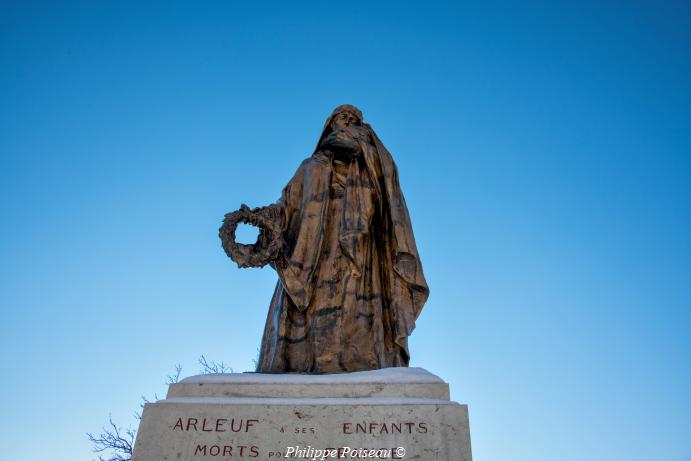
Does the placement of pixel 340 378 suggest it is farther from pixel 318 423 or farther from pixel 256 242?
pixel 256 242

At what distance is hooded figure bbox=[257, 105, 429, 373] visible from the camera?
17.6 ft

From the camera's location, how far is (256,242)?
18.7 ft

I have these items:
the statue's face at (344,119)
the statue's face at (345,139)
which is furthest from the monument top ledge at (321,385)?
the statue's face at (344,119)

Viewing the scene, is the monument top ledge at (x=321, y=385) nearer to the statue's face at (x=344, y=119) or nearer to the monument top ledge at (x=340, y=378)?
the monument top ledge at (x=340, y=378)

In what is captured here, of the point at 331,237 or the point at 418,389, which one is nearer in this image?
the point at 418,389

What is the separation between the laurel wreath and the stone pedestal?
1720mm

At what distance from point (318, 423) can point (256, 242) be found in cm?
248

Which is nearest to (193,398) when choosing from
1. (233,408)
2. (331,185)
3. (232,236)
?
(233,408)

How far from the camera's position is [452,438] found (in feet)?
11.7

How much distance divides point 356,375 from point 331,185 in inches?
112

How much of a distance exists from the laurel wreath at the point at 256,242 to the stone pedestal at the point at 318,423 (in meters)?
1.72

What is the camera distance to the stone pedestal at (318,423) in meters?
3.56

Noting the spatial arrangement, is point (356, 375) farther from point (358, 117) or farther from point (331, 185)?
point (358, 117)

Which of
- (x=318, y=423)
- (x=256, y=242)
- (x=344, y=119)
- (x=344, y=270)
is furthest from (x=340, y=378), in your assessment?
(x=344, y=119)
